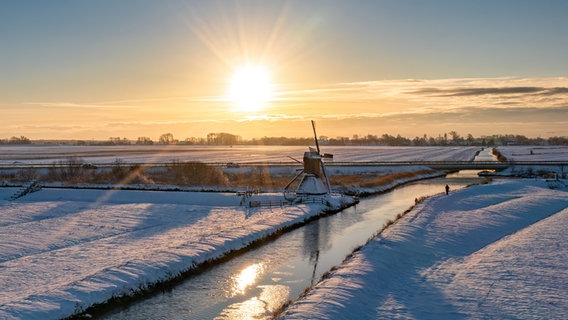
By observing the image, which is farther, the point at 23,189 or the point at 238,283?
the point at 23,189

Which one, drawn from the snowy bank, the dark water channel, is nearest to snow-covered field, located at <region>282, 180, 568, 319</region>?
the dark water channel

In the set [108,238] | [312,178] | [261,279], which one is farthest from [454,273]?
[312,178]

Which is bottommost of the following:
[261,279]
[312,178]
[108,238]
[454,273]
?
[261,279]

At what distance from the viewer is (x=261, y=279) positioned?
76.0 ft

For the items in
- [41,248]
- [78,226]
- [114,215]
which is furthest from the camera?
[114,215]

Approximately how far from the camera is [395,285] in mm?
21219

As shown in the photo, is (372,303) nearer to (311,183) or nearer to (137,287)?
(137,287)

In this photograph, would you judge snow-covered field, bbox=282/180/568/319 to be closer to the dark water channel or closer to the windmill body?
the dark water channel

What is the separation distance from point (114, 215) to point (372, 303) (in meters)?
30.0

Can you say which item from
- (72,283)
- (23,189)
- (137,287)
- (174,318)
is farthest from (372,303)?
(23,189)

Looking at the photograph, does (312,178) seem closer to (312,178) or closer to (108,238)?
(312,178)

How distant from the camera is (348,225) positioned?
38.5m

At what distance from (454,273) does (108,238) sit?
2110cm

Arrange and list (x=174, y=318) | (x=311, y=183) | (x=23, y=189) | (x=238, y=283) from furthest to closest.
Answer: (x=23, y=189)
(x=311, y=183)
(x=238, y=283)
(x=174, y=318)
